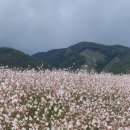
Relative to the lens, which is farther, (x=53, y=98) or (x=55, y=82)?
(x=55, y=82)

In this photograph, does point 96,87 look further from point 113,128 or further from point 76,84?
point 113,128

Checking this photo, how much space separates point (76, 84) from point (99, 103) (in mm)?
3384

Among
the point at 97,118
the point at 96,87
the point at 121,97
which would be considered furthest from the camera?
the point at 96,87

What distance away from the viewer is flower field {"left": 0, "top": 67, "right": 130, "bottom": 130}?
10328mm

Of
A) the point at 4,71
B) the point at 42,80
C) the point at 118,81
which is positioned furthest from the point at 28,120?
the point at 118,81

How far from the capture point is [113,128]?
9.73 meters

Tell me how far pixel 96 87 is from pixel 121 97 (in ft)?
4.88

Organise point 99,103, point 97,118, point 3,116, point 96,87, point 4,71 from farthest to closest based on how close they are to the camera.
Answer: point 4,71 < point 96,87 < point 99,103 < point 97,118 < point 3,116

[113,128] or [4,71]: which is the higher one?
[4,71]

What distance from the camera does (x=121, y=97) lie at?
16.3 meters

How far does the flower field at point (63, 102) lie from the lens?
10328 millimetres

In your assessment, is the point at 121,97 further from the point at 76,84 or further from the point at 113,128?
the point at 113,128

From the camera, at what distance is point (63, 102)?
13664 mm

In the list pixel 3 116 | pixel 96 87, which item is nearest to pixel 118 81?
pixel 96 87
